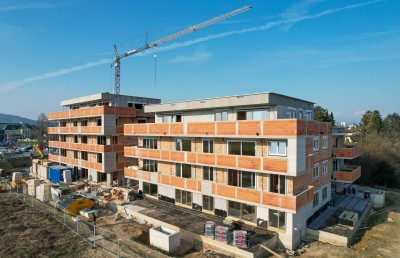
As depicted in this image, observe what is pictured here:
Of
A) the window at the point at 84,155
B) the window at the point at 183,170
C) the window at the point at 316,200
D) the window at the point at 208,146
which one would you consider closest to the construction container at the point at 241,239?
the window at the point at 208,146

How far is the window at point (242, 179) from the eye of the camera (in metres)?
22.7

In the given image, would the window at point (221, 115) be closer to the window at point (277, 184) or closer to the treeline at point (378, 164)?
the window at point (277, 184)

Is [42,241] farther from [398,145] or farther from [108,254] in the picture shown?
[398,145]

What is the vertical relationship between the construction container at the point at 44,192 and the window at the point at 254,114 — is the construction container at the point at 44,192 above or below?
below

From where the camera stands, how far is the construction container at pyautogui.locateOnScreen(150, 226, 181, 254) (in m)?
19.4

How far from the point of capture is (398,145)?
64.1 meters

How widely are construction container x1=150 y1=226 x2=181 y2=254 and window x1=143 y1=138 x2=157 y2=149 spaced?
1230 centimetres

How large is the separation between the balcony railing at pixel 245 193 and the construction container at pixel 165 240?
578cm

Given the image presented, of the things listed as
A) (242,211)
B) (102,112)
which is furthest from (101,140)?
(242,211)

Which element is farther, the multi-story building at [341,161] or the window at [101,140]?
the window at [101,140]

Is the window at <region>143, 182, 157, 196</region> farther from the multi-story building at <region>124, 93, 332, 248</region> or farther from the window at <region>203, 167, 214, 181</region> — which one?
the window at <region>203, 167, 214, 181</region>

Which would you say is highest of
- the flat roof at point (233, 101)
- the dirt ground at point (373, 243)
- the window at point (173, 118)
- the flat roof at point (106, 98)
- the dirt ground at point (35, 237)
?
the flat roof at point (106, 98)

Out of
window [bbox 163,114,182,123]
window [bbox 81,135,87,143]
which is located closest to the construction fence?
window [bbox 163,114,182,123]

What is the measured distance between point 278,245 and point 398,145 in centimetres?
5959
